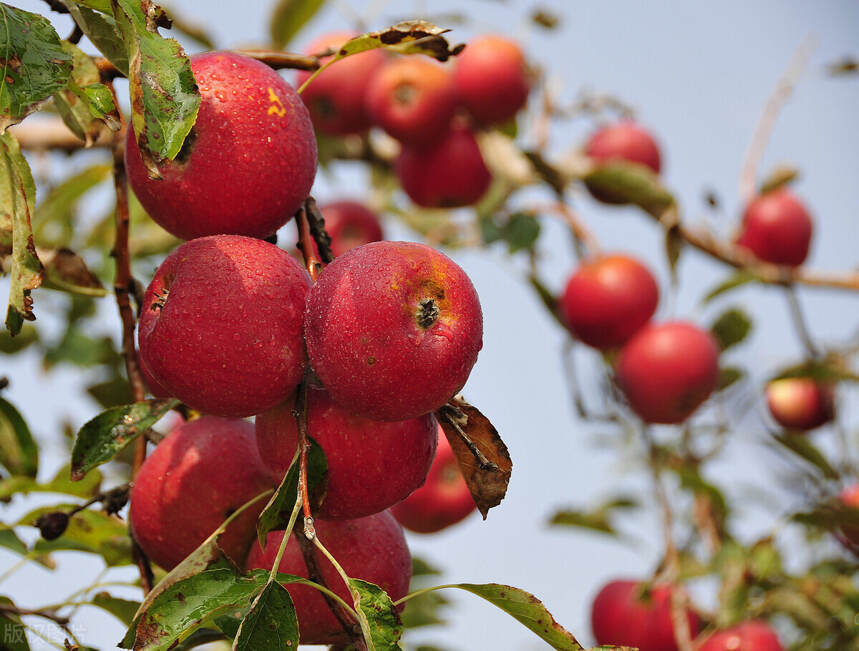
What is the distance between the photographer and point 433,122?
7.34 feet

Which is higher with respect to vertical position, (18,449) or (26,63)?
(26,63)

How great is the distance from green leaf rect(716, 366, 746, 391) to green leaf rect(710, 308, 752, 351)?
68 mm

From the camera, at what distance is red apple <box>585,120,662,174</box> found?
2457 millimetres

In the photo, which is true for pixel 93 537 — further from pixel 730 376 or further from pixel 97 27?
pixel 730 376

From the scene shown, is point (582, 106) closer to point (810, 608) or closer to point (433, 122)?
point (433, 122)

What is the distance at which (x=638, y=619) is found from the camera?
1935 mm

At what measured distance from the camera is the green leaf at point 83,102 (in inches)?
26.7

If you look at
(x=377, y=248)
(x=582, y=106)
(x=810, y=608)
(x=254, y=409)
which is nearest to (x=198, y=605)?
(x=254, y=409)

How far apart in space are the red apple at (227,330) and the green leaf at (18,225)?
0.33 feet

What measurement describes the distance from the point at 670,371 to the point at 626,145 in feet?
2.37

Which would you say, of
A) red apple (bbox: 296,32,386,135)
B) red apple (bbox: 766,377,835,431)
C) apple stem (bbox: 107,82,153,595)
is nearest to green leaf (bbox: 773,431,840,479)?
red apple (bbox: 766,377,835,431)

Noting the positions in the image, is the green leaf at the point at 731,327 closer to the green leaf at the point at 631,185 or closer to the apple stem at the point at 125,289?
the green leaf at the point at 631,185

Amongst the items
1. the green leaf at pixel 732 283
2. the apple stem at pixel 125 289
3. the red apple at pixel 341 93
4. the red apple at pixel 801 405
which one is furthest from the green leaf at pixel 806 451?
the apple stem at pixel 125 289

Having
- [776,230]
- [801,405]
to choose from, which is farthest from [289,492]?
[801,405]
